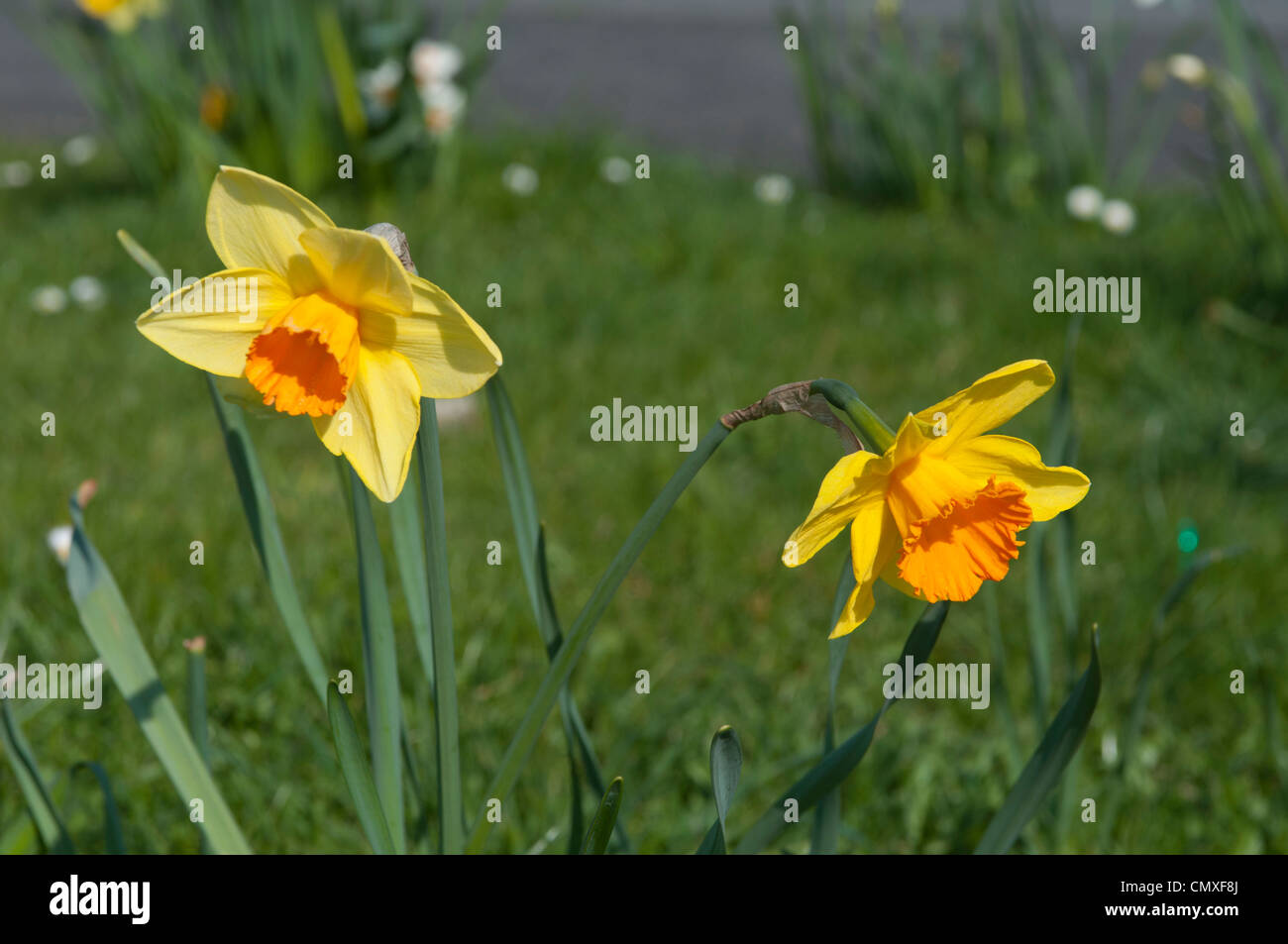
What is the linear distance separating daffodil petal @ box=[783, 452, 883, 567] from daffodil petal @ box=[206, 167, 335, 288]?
15.4 inches

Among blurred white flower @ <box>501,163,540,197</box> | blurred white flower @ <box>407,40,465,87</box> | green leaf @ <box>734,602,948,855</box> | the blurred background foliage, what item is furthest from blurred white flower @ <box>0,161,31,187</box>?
green leaf @ <box>734,602,948,855</box>

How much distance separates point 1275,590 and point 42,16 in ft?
13.3

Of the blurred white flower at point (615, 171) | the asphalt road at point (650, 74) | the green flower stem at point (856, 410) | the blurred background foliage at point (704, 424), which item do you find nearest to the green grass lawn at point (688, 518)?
the blurred background foliage at point (704, 424)

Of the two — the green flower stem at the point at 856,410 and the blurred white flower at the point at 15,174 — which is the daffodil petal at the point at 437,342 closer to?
the green flower stem at the point at 856,410

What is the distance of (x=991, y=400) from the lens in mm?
844

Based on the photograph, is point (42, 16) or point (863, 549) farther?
point (42, 16)

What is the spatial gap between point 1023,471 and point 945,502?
91 millimetres

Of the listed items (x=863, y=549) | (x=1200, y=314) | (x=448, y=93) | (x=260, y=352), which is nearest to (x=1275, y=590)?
(x=1200, y=314)

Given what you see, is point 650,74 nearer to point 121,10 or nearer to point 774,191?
point 774,191

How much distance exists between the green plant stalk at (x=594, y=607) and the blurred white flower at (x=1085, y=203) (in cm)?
328

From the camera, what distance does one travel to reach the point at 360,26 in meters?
3.88

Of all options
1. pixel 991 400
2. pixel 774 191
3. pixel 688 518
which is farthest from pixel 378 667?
pixel 774 191
